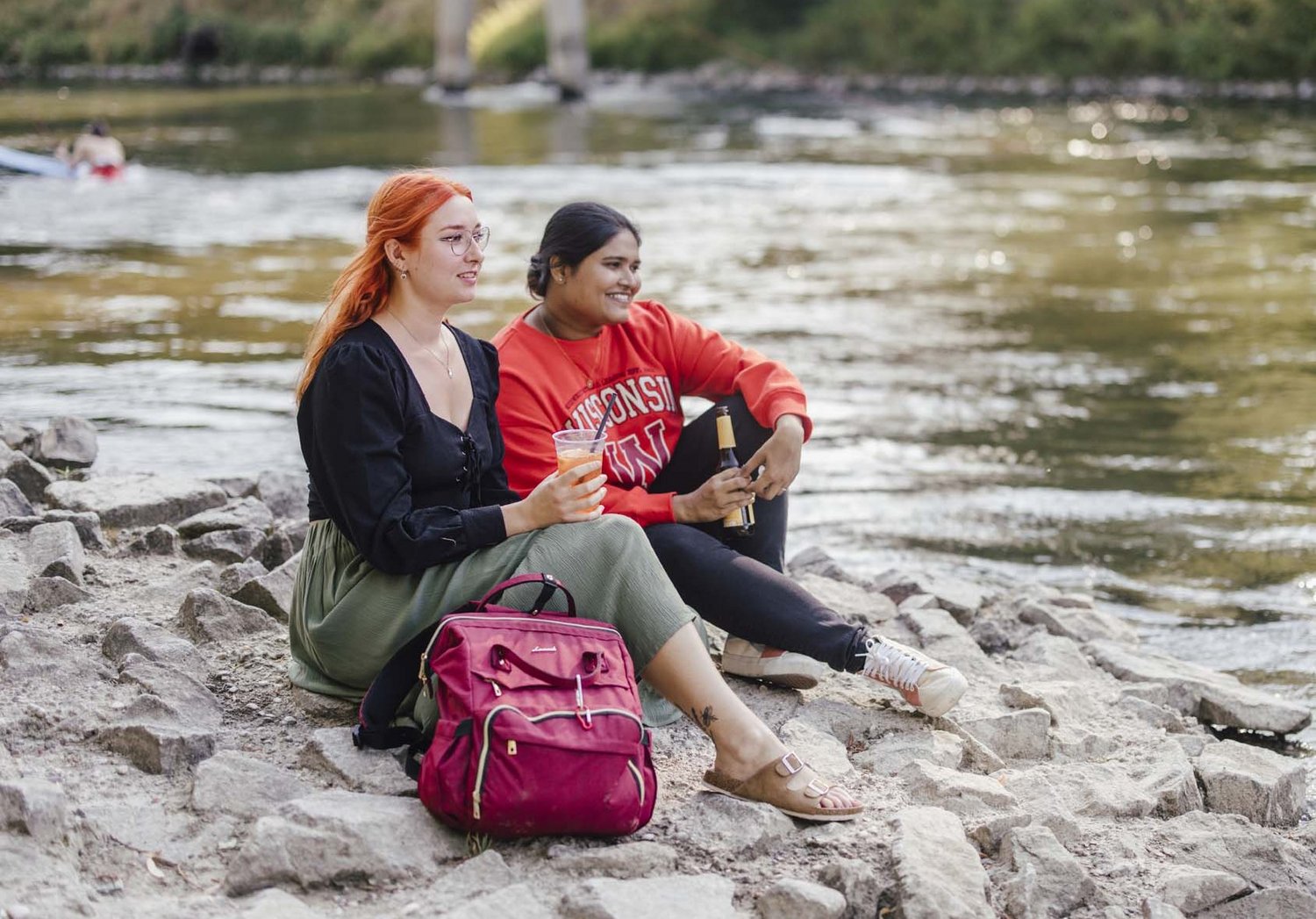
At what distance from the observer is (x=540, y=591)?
10.3ft

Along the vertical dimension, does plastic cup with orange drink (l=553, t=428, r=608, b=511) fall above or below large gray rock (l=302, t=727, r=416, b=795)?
above

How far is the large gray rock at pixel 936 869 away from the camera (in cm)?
280

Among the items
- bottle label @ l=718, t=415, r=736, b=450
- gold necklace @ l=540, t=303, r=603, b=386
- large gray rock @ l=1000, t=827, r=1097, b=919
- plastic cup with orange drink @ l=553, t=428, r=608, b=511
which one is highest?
gold necklace @ l=540, t=303, r=603, b=386

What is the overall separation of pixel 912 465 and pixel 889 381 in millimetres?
1533

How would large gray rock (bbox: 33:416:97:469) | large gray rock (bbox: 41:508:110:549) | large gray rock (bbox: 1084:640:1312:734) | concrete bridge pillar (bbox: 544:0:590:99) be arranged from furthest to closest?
concrete bridge pillar (bbox: 544:0:590:99)
large gray rock (bbox: 33:416:97:469)
large gray rock (bbox: 41:508:110:549)
large gray rock (bbox: 1084:640:1312:734)

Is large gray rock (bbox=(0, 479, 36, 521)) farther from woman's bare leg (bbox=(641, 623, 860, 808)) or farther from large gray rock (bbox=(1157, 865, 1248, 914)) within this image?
large gray rock (bbox=(1157, 865, 1248, 914))

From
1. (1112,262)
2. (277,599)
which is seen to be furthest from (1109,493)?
(1112,262)

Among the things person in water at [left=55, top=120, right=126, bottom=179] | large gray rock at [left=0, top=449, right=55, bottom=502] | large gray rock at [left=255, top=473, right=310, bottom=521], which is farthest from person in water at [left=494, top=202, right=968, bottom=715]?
person in water at [left=55, top=120, right=126, bottom=179]

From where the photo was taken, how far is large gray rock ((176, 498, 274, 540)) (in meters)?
4.76

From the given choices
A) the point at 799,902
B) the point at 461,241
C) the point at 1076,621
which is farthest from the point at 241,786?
the point at 1076,621

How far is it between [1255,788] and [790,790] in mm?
1219

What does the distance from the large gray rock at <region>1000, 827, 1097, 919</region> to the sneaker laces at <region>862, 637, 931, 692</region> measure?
0.59 meters

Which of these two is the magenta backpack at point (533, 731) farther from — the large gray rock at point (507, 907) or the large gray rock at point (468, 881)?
the large gray rock at point (507, 907)

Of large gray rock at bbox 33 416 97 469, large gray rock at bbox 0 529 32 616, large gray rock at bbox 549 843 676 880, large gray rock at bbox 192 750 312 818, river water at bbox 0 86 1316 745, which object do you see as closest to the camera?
large gray rock at bbox 549 843 676 880
